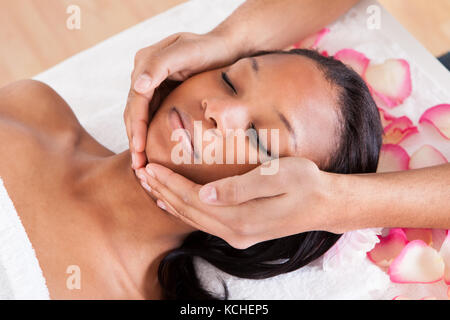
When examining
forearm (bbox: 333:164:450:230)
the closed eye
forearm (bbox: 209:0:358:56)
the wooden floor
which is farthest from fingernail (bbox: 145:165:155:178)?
the wooden floor

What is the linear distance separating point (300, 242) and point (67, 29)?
4.23 ft

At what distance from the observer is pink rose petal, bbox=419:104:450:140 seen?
4.58 feet

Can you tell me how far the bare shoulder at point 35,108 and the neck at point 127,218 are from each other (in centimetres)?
20

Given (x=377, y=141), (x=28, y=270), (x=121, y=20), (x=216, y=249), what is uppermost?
(x=121, y=20)

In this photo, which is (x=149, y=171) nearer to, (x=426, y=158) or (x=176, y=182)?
(x=176, y=182)

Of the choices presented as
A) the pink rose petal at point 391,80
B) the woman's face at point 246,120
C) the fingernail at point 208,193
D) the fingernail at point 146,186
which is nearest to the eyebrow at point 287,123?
the woman's face at point 246,120

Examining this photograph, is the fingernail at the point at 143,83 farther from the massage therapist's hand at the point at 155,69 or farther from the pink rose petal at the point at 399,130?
the pink rose petal at the point at 399,130

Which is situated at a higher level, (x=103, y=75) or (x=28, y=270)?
(x=103, y=75)

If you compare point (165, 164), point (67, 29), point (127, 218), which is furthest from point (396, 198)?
point (67, 29)

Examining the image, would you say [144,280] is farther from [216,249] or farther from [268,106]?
[268,106]

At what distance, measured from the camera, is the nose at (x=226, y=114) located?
3.16 ft

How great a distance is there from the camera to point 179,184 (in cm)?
93

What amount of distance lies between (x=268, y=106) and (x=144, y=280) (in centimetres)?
55

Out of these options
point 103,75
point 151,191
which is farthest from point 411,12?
point 151,191
